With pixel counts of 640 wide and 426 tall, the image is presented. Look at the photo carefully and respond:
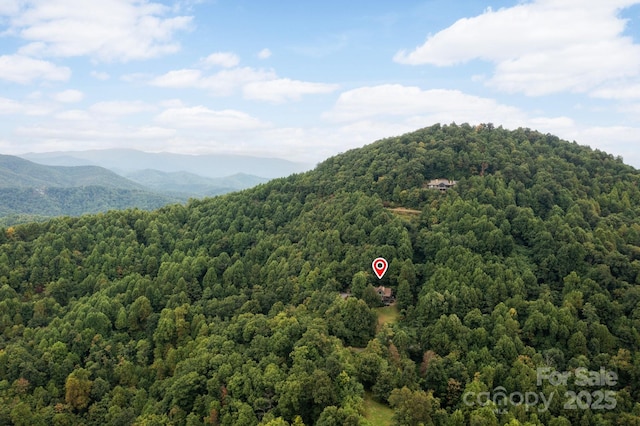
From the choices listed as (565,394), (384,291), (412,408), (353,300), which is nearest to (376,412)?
(412,408)

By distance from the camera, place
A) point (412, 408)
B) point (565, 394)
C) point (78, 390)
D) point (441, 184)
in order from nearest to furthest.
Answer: point (412, 408) → point (565, 394) → point (78, 390) → point (441, 184)

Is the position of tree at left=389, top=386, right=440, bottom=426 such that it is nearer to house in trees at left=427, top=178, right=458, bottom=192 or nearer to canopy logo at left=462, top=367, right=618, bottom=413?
canopy logo at left=462, top=367, right=618, bottom=413

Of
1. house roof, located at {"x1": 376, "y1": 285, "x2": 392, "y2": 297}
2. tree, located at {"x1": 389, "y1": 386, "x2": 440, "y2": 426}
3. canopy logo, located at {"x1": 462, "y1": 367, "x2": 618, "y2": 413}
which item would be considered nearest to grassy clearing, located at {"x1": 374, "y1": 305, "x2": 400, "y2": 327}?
house roof, located at {"x1": 376, "y1": 285, "x2": 392, "y2": 297}

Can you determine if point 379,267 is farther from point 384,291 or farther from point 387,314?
point 387,314

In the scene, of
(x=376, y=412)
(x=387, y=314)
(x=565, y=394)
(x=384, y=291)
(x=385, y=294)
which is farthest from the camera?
(x=384, y=291)

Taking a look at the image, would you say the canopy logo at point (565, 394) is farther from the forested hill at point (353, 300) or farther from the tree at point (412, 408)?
the tree at point (412, 408)

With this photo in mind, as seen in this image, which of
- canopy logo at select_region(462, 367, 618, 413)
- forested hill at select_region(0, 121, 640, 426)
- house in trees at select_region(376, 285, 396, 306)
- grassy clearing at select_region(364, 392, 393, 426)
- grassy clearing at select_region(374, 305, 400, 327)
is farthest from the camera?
house in trees at select_region(376, 285, 396, 306)
